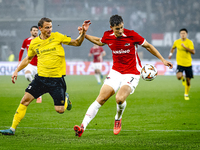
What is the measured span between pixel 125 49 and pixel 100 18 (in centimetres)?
2792

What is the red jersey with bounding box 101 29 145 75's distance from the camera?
609 centimetres

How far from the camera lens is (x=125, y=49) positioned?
611cm

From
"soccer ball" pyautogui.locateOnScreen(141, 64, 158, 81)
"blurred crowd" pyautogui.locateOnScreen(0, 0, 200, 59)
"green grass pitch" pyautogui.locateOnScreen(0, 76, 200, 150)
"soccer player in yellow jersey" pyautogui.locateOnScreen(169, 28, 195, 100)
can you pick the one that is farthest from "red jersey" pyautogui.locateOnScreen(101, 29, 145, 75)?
"blurred crowd" pyautogui.locateOnScreen(0, 0, 200, 59)

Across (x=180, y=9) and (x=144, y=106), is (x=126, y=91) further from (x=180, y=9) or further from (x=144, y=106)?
(x=180, y=9)

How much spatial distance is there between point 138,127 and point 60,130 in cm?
156

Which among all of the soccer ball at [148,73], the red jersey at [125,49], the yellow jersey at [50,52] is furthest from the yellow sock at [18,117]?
the soccer ball at [148,73]

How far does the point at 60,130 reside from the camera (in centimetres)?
656

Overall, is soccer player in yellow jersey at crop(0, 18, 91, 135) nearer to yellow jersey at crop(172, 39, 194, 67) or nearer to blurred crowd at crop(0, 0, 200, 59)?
yellow jersey at crop(172, 39, 194, 67)

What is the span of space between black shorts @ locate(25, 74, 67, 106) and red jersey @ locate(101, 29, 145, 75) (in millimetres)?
1067

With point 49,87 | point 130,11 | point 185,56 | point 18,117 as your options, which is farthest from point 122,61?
point 130,11

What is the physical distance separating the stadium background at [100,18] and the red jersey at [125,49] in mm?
25768

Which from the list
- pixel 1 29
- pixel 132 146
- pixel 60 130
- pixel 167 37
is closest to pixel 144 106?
pixel 60 130

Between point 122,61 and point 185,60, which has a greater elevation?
point 122,61

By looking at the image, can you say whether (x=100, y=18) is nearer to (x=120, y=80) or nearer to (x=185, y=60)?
(x=185, y=60)
